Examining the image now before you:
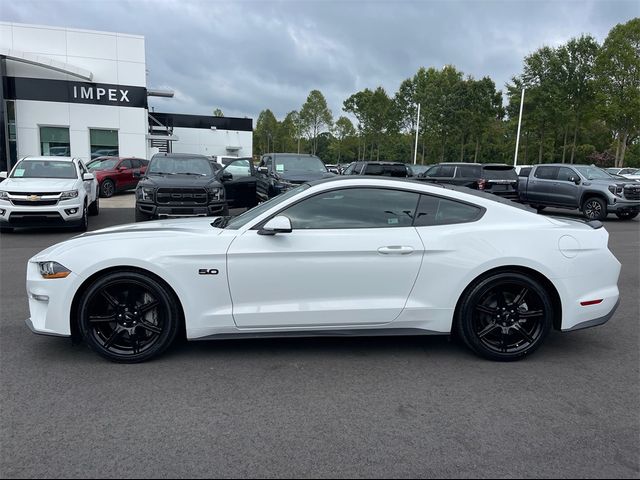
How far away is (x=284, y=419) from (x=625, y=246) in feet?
32.9

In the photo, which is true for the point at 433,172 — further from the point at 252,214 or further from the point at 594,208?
the point at 252,214

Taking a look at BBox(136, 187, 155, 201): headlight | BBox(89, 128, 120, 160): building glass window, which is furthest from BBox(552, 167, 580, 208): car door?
BBox(89, 128, 120, 160): building glass window

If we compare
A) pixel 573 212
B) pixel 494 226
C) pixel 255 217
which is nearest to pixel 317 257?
pixel 255 217

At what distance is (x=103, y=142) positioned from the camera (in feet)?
86.7

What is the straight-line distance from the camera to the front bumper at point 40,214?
10234mm

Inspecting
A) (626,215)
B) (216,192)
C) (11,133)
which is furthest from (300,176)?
(11,133)

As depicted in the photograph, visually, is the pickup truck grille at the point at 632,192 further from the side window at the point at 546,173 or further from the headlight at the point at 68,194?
the headlight at the point at 68,194

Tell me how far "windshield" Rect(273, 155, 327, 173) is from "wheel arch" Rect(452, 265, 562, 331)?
9.26 meters

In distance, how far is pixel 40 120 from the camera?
2534 cm

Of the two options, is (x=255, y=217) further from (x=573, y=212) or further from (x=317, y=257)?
(x=573, y=212)

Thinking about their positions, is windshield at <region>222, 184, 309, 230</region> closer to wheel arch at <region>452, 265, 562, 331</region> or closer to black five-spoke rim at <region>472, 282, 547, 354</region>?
wheel arch at <region>452, 265, 562, 331</region>

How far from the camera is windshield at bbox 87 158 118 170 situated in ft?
65.3

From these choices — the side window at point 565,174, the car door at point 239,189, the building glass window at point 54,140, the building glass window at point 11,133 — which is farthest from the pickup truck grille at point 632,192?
the building glass window at point 11,133

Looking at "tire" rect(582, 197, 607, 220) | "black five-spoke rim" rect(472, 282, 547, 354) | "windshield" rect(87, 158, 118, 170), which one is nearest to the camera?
"black five-spoke rim" rect(472, 282, 547, 354)
